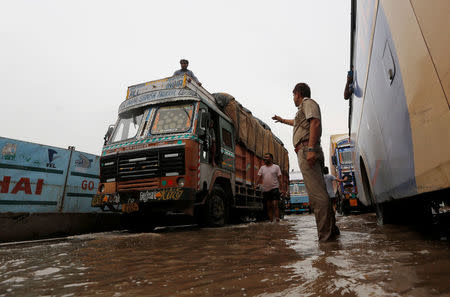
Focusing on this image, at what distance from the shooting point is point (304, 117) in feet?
11.0

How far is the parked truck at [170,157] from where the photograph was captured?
552 centimetres

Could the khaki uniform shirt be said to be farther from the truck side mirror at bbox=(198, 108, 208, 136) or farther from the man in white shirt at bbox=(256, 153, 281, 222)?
the man in white shirt at bbox=(256, 153, 281, 222)

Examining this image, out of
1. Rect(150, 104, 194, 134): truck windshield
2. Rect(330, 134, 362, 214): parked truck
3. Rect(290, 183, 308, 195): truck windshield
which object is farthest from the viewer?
Rect(290, 183, 308, 195): truck windshield

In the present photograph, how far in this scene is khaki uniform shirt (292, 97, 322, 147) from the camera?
3.17 m

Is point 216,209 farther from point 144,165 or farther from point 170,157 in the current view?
point 144,165

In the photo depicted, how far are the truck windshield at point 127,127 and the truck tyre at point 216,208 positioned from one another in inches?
85.5

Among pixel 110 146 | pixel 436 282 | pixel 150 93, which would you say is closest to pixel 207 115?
pixel 150 93

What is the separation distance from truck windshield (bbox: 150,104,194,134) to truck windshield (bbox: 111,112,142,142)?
480 mm

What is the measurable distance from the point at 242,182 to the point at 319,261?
6214 mm

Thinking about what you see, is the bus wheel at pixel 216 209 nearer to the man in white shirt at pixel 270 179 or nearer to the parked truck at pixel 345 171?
the man in white shirt at pixel 270 179

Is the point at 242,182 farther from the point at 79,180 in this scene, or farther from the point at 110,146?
the point at 79,180

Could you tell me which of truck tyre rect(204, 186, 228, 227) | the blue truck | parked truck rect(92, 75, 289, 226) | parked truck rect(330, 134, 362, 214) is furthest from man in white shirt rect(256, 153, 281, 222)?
the blue truck

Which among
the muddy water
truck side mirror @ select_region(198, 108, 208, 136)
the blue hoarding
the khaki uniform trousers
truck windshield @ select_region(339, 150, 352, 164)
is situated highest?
truck windshield @ select_region(339, 150, 352, 164)

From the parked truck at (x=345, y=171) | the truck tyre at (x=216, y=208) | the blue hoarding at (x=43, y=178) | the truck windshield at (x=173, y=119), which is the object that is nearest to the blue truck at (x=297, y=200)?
the parked truck at (x=345, y=171)
